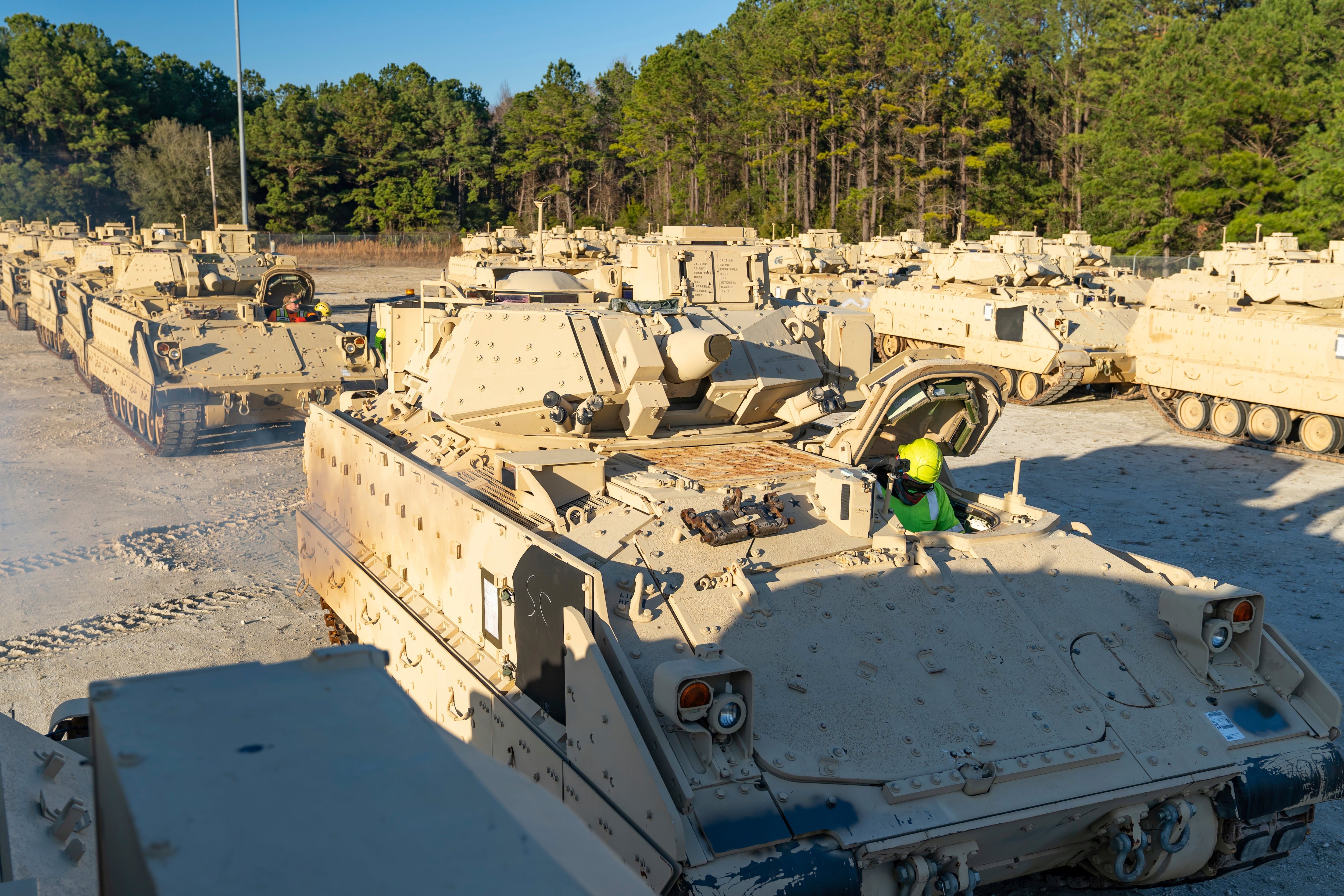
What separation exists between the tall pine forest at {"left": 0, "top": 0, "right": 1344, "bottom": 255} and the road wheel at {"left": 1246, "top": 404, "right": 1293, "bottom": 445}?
21.5 meters

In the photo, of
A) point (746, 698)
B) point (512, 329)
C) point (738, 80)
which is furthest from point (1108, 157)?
point (746, 698)

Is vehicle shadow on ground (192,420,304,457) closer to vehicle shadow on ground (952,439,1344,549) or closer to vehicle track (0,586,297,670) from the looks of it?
vehicle track (0,586,297,670)

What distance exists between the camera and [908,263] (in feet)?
103

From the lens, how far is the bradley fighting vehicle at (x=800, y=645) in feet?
14.8

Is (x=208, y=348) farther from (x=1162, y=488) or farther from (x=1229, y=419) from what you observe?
(x=1229, y=419)

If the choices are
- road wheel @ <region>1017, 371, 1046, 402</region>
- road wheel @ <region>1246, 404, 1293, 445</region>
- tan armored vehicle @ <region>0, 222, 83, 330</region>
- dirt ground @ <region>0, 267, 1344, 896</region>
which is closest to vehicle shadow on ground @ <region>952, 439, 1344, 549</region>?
dirt ground @ <region>0, 267, 1344, 896</region>

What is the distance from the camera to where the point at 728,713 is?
4461 millimetres

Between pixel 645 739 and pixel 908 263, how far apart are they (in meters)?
28.5

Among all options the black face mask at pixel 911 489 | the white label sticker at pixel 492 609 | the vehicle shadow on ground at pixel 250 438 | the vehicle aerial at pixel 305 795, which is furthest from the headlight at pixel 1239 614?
the vehicle shadow on ground at pixel 250 438

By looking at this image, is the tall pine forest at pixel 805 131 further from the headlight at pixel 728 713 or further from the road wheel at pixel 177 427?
the headlight at pixel 728 713

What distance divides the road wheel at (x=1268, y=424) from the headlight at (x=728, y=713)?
15086mm

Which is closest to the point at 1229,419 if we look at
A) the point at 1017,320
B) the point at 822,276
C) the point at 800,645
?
the point at 1017,320

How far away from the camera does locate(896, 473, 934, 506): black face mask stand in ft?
22.7

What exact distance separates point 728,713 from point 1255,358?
50.3 feet
